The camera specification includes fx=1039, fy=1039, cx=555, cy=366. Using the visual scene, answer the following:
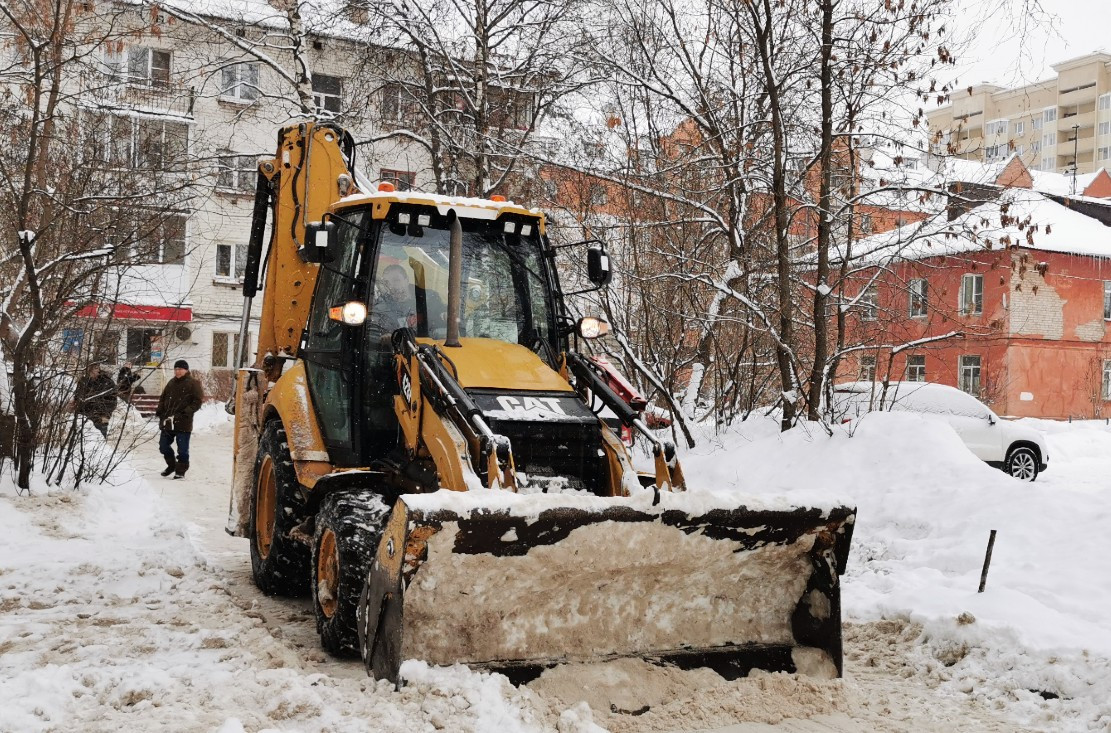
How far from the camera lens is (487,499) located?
466cm

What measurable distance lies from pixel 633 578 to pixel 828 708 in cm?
113

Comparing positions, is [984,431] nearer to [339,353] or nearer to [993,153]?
[993,153]

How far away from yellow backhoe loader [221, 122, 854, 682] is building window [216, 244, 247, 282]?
27575mm

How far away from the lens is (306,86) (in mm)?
15758

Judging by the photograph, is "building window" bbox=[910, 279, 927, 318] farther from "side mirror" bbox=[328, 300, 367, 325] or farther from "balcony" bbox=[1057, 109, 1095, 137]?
"balcony" bbox=[1057, 109, 1095, 137]

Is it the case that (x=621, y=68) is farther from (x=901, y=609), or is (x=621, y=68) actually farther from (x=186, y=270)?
(x=186, y=270)

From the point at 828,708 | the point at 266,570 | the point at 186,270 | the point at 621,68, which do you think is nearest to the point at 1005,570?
the point at 828,708

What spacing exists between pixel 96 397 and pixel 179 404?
3.61m

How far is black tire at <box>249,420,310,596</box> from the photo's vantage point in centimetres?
667

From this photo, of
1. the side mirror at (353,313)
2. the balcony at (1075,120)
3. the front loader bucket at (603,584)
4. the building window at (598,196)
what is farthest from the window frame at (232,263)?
the balcony at (1075,120)

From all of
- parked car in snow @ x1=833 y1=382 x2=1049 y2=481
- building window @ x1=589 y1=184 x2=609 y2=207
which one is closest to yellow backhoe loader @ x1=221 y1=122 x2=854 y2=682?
building window @ x1=589 y1=184 x2=609 y2=207

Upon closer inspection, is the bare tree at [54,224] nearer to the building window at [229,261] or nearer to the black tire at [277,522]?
the black tire at [277,522]

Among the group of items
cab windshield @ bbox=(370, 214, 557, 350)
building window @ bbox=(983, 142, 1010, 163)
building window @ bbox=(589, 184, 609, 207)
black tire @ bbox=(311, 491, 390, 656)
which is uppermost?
building window @ bbox=(983, 142, 1010, 163)

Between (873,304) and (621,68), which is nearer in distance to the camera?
(621,68)
